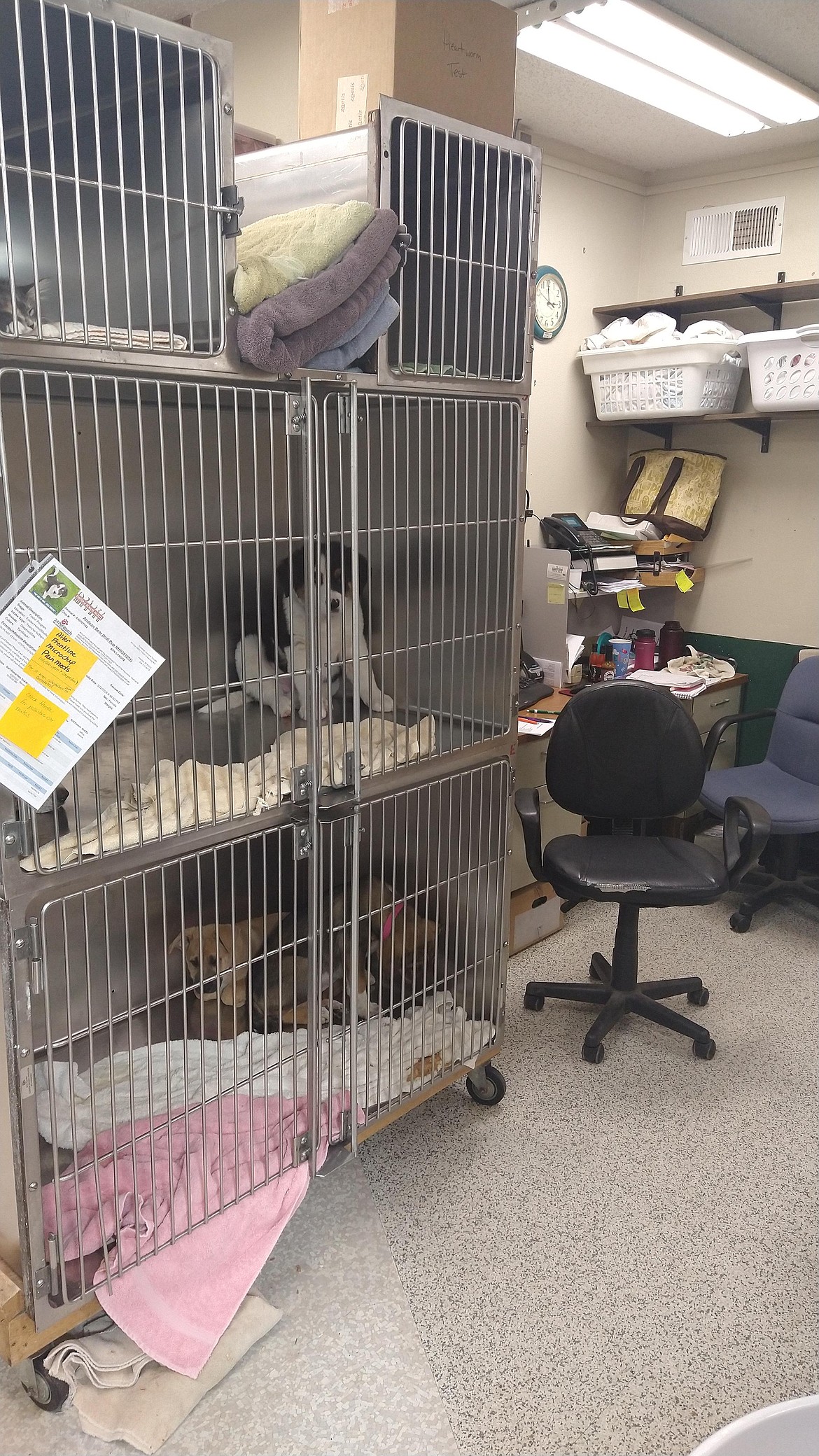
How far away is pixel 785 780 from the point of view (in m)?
3.43

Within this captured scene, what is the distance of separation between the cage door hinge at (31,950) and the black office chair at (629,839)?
57.4 inches

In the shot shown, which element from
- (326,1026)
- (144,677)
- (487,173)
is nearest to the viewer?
(144,677)

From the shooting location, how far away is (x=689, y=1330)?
177cm

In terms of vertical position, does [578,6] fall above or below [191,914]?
above

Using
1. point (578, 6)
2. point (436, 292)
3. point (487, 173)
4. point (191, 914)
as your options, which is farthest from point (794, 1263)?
point (578, 6)

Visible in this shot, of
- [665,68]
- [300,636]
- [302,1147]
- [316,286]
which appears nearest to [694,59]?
[665,68]

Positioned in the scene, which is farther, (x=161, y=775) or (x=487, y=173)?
(x=487, y=173)

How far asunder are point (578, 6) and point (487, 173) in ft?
2.25

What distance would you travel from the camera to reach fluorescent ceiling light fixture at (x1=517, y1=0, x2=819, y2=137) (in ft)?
7.69

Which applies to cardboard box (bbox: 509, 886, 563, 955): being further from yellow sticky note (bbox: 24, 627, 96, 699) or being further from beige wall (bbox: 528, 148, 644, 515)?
yellow sticky note (bbox: 24, 627, 96, 699)

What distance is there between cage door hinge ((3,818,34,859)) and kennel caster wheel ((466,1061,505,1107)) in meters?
1.35

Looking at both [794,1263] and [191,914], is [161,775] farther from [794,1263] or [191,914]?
[794,1263]

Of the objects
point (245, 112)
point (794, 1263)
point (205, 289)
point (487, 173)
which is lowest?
point (794, 1263)

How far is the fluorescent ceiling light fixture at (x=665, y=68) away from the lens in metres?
2.34
